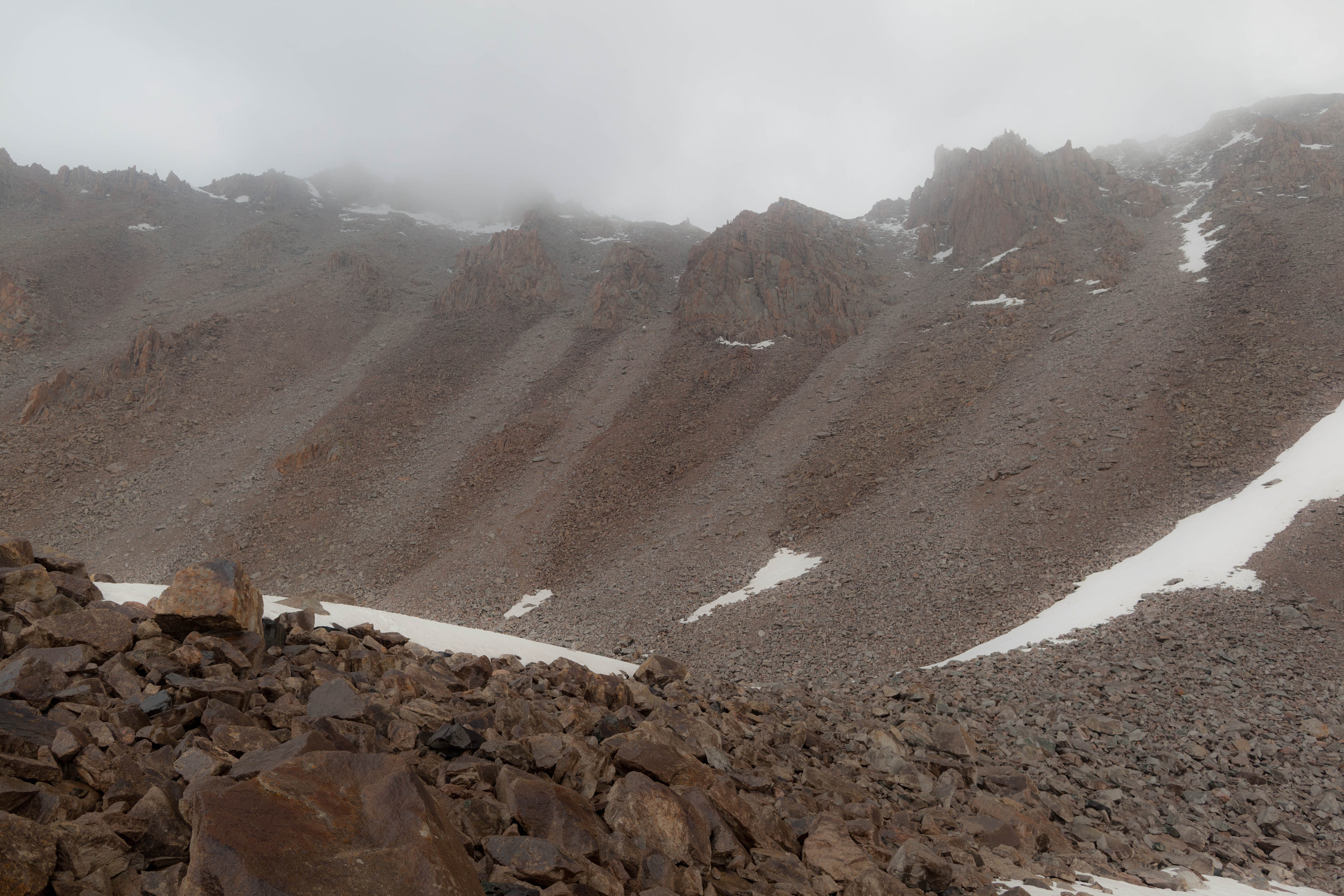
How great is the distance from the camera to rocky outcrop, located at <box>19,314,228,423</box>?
35.9m

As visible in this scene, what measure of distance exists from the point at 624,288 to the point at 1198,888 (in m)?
A: 54.4

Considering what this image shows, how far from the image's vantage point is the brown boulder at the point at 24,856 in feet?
8.93

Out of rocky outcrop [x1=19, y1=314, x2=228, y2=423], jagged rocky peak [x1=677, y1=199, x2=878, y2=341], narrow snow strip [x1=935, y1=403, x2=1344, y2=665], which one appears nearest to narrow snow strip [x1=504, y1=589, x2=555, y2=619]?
narrow snow strip [x1=935, y1=403, x2=1344, y2=665]

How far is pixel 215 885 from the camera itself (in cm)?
297

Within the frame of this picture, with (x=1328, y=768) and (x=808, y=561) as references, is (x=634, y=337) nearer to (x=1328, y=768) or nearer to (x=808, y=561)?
(x=808, y=561)

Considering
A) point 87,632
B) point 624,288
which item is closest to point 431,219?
point 624,288

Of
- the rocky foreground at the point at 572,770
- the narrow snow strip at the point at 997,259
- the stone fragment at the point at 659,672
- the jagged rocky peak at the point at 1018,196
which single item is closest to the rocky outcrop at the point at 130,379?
the rocky foreground at the point at 572,770

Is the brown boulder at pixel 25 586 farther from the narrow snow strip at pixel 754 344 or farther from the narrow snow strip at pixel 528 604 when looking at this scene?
the narrow snow strip at pixel 754 344

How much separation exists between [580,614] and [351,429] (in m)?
23.1

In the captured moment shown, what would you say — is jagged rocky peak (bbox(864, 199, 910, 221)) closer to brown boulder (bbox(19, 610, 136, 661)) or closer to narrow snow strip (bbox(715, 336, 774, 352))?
narrow snow strip (bbox(715, 336, 774, 352))

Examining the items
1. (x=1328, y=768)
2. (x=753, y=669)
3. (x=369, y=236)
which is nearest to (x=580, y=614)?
(x=753, y=669)

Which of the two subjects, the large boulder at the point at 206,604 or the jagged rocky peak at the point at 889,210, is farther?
the jagged rocky peak at the point at 889,210

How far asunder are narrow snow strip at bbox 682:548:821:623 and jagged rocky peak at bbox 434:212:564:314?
42143 millimetres

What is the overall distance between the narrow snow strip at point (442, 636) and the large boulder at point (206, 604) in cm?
148
